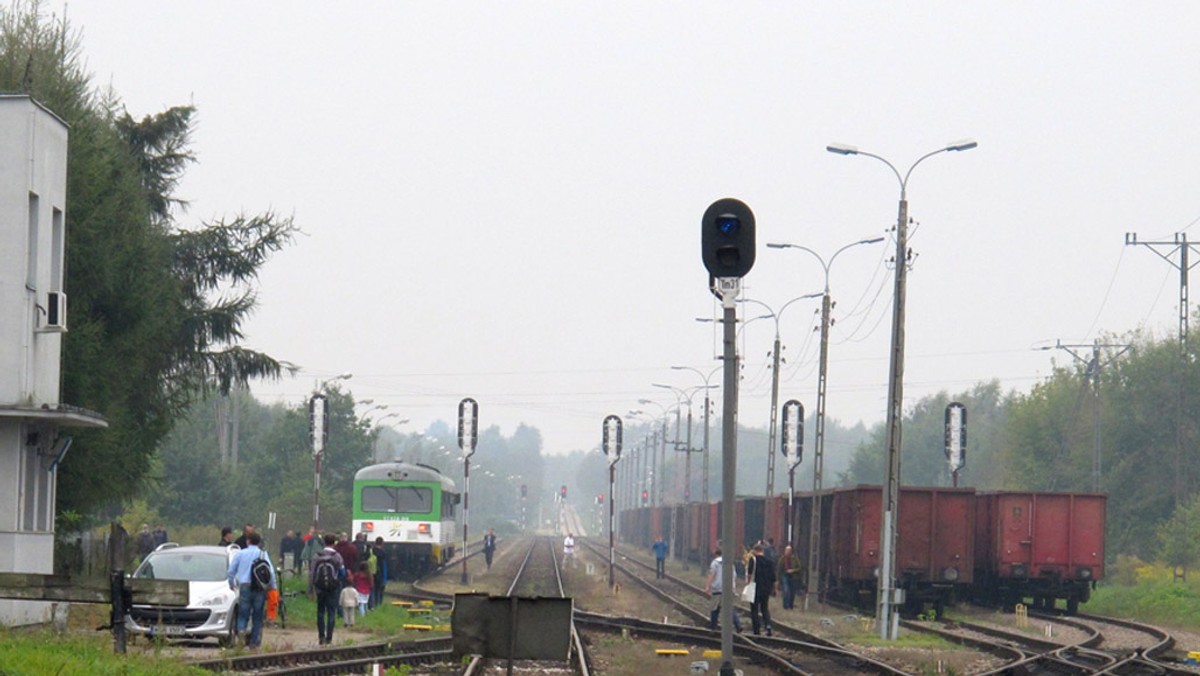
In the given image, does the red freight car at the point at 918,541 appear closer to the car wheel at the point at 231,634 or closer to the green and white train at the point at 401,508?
the green and white train at the point at 401,508

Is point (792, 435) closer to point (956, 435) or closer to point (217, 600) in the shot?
point (956, 435)

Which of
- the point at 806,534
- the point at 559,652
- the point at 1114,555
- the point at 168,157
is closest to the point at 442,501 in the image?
the point at 806,534

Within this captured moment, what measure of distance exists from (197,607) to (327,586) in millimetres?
2345

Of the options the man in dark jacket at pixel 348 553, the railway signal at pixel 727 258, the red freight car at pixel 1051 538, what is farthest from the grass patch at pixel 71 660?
the red freight car at pixel 1051 538

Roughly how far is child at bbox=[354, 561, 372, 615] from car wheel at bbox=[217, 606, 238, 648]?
8.01 m

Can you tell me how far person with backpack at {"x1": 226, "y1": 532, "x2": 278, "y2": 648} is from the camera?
73.2ft

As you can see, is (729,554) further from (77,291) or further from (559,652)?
(77,291)

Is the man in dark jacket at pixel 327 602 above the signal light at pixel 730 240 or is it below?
below

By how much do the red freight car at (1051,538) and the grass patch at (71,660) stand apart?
27113 mm

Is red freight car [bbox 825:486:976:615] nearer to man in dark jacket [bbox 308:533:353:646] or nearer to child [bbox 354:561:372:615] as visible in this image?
child [bbox 354:561:372:615]

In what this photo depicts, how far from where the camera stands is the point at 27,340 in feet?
75.9

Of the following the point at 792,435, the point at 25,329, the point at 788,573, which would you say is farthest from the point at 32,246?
the point at 792,435

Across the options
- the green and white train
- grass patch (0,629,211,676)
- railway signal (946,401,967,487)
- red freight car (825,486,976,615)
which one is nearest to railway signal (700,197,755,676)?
grass patch (0,629,211,676)

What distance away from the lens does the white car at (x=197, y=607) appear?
74.0 feet
